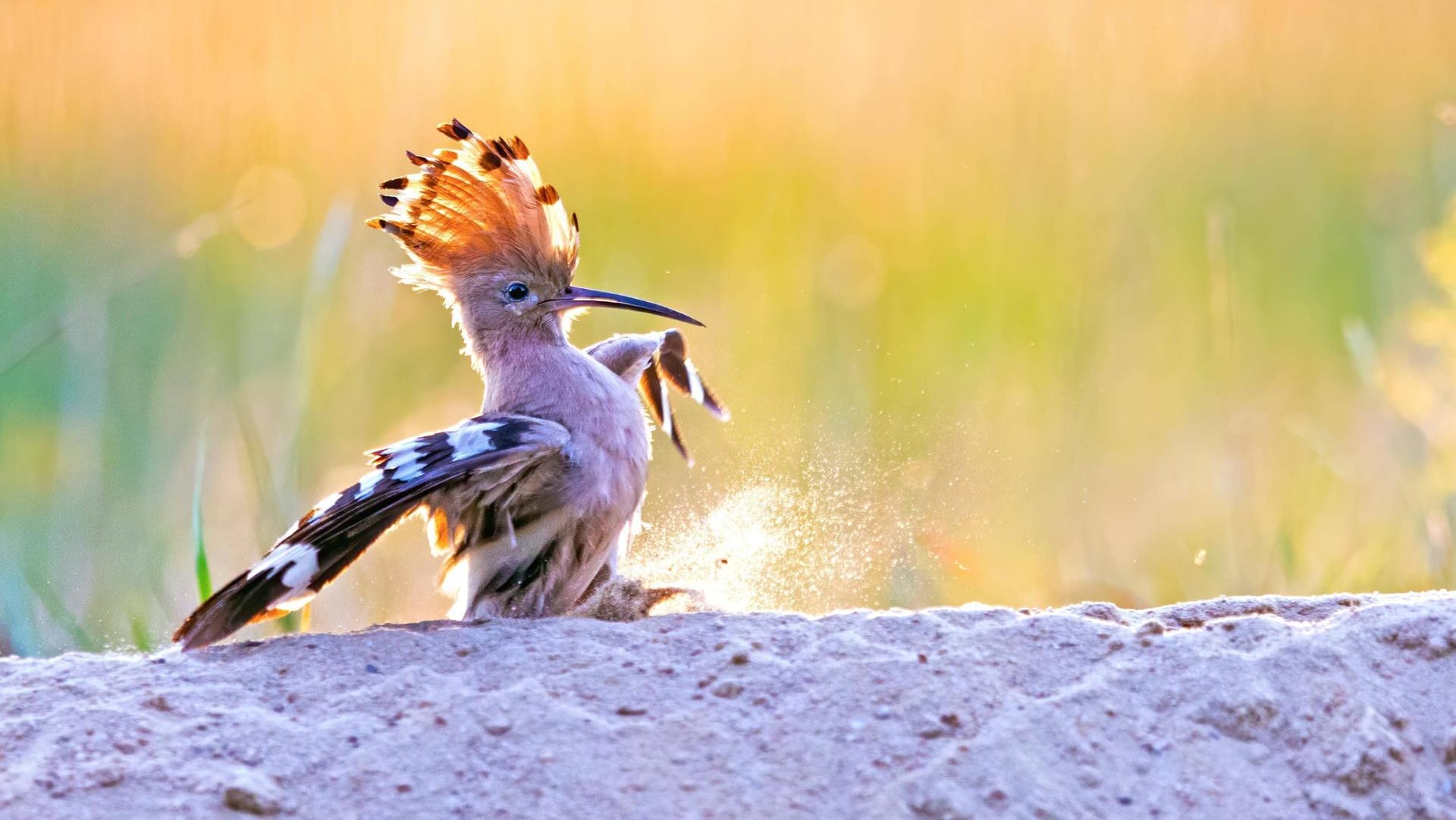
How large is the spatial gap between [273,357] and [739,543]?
2.13 m

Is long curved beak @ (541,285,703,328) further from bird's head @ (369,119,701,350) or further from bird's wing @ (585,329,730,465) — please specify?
bird's wing @ (585,329,730,465)

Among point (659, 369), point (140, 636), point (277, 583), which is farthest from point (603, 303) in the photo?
point (140, 636)

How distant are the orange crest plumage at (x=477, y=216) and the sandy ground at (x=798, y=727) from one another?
1.48 metres

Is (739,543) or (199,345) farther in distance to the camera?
(199,345)

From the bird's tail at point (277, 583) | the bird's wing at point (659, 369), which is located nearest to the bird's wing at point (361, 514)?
the bird's tail at point (277, 583)

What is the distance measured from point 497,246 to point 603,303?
32 cm

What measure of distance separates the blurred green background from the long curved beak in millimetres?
673

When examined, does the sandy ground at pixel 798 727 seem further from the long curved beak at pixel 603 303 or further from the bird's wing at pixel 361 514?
the long curved beak at pixel 603 303

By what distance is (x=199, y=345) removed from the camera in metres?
5.58

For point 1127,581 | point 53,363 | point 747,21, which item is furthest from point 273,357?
point 1127,581

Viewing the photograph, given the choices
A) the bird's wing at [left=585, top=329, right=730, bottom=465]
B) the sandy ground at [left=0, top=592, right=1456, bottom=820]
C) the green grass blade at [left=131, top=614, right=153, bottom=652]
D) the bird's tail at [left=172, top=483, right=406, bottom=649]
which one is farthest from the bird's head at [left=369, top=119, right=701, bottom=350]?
the sandy ground at [left=0, top=592, right=1456, bottom=820]

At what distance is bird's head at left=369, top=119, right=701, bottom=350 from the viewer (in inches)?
154

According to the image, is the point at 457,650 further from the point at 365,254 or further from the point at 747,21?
the point at 747,21

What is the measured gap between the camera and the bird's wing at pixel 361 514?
3.11 metres
